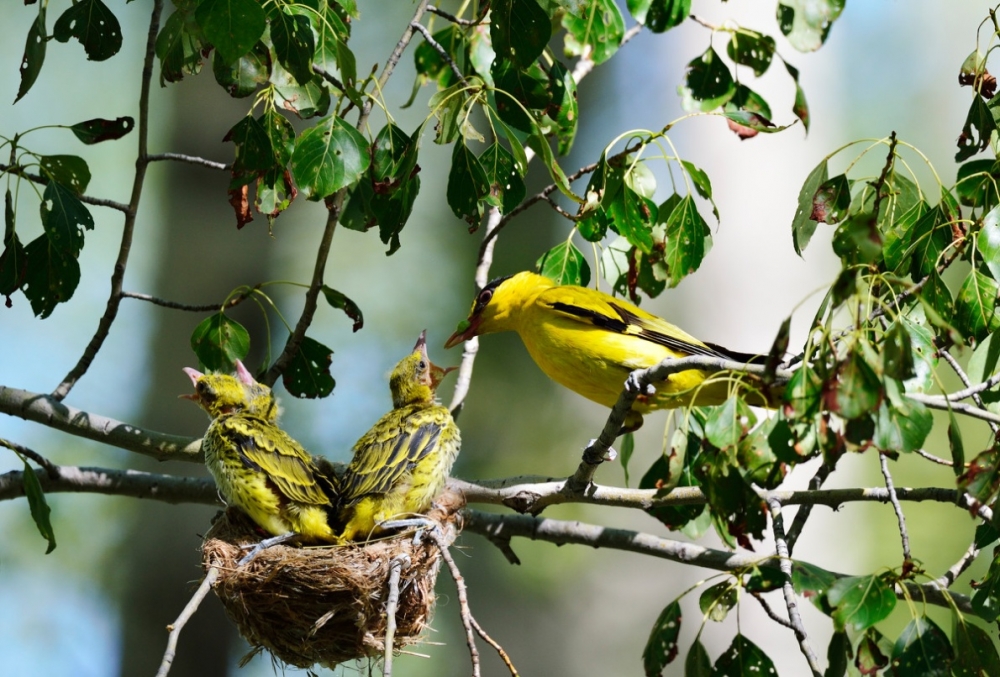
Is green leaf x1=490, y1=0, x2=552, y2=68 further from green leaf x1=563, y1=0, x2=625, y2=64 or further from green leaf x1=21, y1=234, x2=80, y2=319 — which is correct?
green leaf x1=21, y1=234, x2=80, y2=319

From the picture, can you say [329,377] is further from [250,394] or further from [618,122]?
[618,122]

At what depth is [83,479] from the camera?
14.5 ft

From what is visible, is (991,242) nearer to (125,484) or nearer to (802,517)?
(802,517)

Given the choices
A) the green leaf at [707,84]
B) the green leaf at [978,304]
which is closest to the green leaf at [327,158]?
the green leaf at [707,84]

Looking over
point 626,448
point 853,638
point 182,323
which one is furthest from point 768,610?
point 182,323

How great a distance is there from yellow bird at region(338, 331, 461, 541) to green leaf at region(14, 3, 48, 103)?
2.11 metres

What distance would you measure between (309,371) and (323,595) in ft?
3.81

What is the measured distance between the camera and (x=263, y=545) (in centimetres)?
414

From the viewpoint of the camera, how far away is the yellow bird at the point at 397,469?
4363 millimetres

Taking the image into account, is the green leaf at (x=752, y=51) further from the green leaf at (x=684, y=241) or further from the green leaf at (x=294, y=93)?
the green leaf at (x=294, y=93)

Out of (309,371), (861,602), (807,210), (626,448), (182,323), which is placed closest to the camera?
(861,602)

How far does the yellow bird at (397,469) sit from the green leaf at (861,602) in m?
2.18

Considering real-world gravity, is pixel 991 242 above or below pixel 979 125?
below

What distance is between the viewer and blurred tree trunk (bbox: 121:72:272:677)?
24.6 ft
